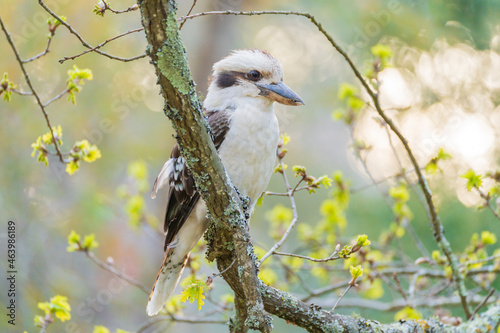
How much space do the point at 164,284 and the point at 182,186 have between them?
558 mm

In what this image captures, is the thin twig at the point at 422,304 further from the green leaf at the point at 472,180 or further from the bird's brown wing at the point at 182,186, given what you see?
the bird's brown wing at the point at 182,186

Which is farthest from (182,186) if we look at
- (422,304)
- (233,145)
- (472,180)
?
(422,304)

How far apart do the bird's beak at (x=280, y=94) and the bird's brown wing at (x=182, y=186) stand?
0.20 meters

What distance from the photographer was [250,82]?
252 centimetres

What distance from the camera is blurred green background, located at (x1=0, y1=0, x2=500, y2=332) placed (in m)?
4.09

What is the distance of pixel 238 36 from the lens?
238 inches

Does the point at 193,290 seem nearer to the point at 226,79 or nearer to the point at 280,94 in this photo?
the point at 280,94

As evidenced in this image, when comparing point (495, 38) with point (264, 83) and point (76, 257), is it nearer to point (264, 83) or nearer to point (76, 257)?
point (264, 83)

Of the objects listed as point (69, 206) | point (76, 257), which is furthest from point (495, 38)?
point (76, 257)

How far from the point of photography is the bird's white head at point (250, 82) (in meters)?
2.46

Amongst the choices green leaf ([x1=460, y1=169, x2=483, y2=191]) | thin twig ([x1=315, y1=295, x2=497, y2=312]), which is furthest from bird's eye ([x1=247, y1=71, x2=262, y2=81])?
thin twig ([x1=315, y1=295, x2=497, y2=312])

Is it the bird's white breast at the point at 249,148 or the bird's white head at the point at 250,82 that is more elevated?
the bird's white head at the point at 250,82

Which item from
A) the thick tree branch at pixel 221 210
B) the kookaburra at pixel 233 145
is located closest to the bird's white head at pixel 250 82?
the kookaburra at pixel 233 145

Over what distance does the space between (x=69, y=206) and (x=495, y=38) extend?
12.2 ft
